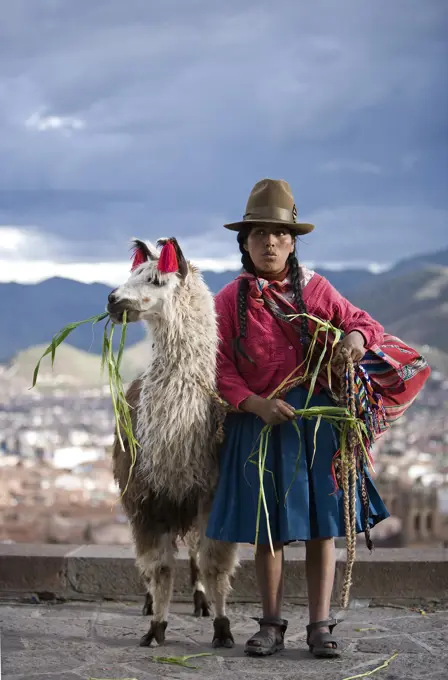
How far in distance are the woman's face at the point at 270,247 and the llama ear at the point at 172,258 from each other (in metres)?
0.27

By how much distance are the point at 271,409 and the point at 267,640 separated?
89 centimetres

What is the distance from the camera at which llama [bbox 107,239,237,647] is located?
3.21 m

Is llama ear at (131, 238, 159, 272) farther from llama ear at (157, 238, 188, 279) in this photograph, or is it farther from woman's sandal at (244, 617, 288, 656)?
woman's sandal at (244, 617, 288, 656)

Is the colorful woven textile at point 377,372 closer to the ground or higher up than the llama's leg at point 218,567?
higher up

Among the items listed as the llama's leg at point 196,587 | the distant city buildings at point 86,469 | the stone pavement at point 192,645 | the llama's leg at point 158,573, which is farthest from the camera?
the distant city buildings at point 86,469

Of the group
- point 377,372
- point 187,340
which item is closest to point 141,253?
point 187,340

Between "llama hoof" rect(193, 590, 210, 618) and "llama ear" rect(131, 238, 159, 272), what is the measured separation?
174cm

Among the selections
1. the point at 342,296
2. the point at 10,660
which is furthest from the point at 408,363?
the point at 10,660

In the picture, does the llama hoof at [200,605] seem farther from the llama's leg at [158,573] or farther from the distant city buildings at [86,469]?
the llama's leg at [158,573]

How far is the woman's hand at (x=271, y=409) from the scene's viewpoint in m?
3.08

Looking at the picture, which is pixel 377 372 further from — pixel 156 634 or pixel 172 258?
pixel 156 634

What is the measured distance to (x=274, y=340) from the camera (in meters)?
3.22

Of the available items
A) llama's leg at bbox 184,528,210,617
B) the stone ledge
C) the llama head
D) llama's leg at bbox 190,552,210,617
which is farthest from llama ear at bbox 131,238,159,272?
the stone ledge

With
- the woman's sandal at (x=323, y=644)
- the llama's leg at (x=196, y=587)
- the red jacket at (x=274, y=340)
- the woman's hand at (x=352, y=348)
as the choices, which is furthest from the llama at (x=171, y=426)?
the llama's leg at (x=196, y=587)
